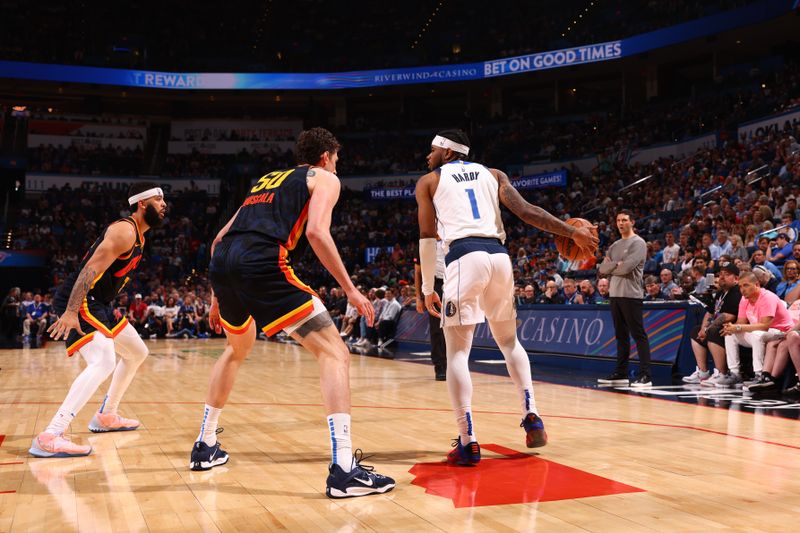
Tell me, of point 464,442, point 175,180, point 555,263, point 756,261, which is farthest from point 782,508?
point 175,180

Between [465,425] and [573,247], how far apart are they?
149cm

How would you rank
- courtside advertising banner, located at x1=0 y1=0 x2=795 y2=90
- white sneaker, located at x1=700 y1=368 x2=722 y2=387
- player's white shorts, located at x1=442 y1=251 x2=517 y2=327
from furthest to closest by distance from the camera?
courtside advertising banner, located at x1=0 y1=0 x2=795 y2=90, white sneaker, located at x1=700 y1=368 x2=722 y2=387, player's white shorts, located at x1=442 y1=251 x2=517 y2=327

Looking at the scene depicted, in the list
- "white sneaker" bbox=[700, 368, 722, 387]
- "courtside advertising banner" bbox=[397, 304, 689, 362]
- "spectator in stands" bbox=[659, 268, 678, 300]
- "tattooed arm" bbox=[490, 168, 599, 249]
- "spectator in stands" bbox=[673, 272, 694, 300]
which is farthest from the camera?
"spectator in stands" bbox=[659, 268, 678, 300]

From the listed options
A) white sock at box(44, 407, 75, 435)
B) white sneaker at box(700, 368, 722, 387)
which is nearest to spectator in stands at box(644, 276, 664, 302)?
white sneaker at box(700, 368, 722, 387)

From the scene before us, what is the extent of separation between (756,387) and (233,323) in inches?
243

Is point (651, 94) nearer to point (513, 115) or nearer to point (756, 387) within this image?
point (513, 115)

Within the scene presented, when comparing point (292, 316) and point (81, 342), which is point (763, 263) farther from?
point (81, 342)

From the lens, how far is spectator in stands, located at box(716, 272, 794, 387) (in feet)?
26.8

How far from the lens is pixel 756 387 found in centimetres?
809

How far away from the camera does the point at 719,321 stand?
348 inches

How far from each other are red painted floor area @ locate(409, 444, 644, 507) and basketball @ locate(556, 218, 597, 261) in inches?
54.9

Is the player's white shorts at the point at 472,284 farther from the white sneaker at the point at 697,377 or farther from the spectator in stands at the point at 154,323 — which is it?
the spectator in stands at the point at 154,323

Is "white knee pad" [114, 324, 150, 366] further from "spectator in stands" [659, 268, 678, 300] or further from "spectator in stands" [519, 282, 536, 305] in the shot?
"spectator in stands" [519, 282, 536, 305]

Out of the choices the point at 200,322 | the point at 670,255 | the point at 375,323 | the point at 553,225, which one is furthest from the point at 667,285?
the point at 200,322
